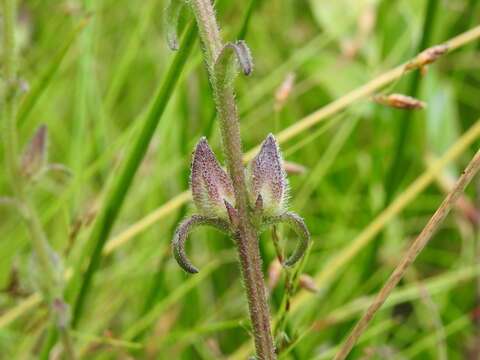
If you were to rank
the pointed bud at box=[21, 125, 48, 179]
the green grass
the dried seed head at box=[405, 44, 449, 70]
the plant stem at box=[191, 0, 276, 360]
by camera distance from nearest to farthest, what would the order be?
the plant stem at box=[191, 0, 276, 360], the dried seed head at box=[405, 44, 449, 70], the pointed bud at box=[21, 125, 48, 179], the green grass

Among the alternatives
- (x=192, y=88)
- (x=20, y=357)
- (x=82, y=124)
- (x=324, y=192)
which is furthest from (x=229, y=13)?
(x=20, y=357)

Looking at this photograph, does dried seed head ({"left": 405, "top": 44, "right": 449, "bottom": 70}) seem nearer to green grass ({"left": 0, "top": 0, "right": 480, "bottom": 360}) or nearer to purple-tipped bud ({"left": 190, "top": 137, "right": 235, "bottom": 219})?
green grass ({"left": 0, "top": 0, "right": 480, "bottom": 360})

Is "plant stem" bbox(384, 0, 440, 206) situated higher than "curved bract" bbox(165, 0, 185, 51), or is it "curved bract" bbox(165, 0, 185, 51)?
"curved bract" bbox(165, 0, 185, 51)

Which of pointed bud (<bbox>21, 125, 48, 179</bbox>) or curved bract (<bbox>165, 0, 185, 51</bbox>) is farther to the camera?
pointed bud (<bbox>21, 125, 48, 179</bbox>)

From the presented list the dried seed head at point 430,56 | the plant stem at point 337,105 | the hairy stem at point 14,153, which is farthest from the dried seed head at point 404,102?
the hairy stem at point 14,153

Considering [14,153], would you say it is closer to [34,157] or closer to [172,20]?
[34,157]

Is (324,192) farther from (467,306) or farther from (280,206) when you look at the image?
(280,206)

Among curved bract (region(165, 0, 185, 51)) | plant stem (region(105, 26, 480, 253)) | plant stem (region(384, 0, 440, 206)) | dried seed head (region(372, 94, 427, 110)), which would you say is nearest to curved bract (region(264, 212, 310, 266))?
curved bract (region(165, 0, 185, 51))
